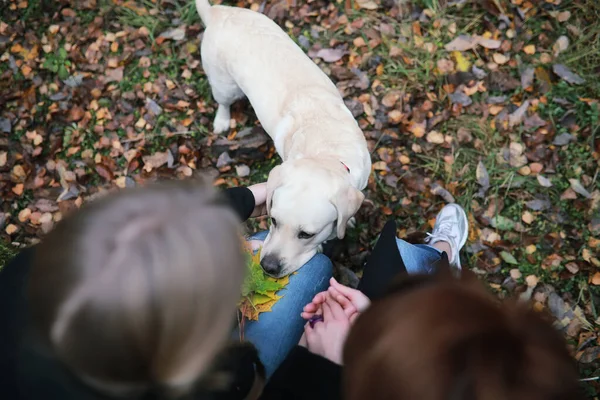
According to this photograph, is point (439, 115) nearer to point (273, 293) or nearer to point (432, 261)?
point (432, 261)

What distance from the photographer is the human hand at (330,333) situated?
6.22 feet

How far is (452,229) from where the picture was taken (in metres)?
3.17

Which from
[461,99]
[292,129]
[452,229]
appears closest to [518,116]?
[461,99]

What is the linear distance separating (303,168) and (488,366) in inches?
68.1

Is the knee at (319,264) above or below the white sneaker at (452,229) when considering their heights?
above

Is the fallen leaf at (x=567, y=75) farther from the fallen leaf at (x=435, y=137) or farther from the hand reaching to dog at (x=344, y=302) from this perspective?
the hand reaching to dog at (x=344, y=302)

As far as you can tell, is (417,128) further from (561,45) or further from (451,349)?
(451,349)

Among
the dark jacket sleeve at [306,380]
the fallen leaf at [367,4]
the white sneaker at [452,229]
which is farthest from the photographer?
the fallen leaf at [367,4]

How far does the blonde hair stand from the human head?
0.43 m

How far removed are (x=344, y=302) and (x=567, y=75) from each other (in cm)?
300

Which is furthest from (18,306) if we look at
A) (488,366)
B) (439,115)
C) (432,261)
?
(439,115)

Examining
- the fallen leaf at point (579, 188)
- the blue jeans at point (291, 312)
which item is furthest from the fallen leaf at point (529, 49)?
the blue jeans at point (291, 312)

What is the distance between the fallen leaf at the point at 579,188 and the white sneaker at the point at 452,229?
2.84 feet

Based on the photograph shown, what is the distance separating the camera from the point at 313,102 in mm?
3154
